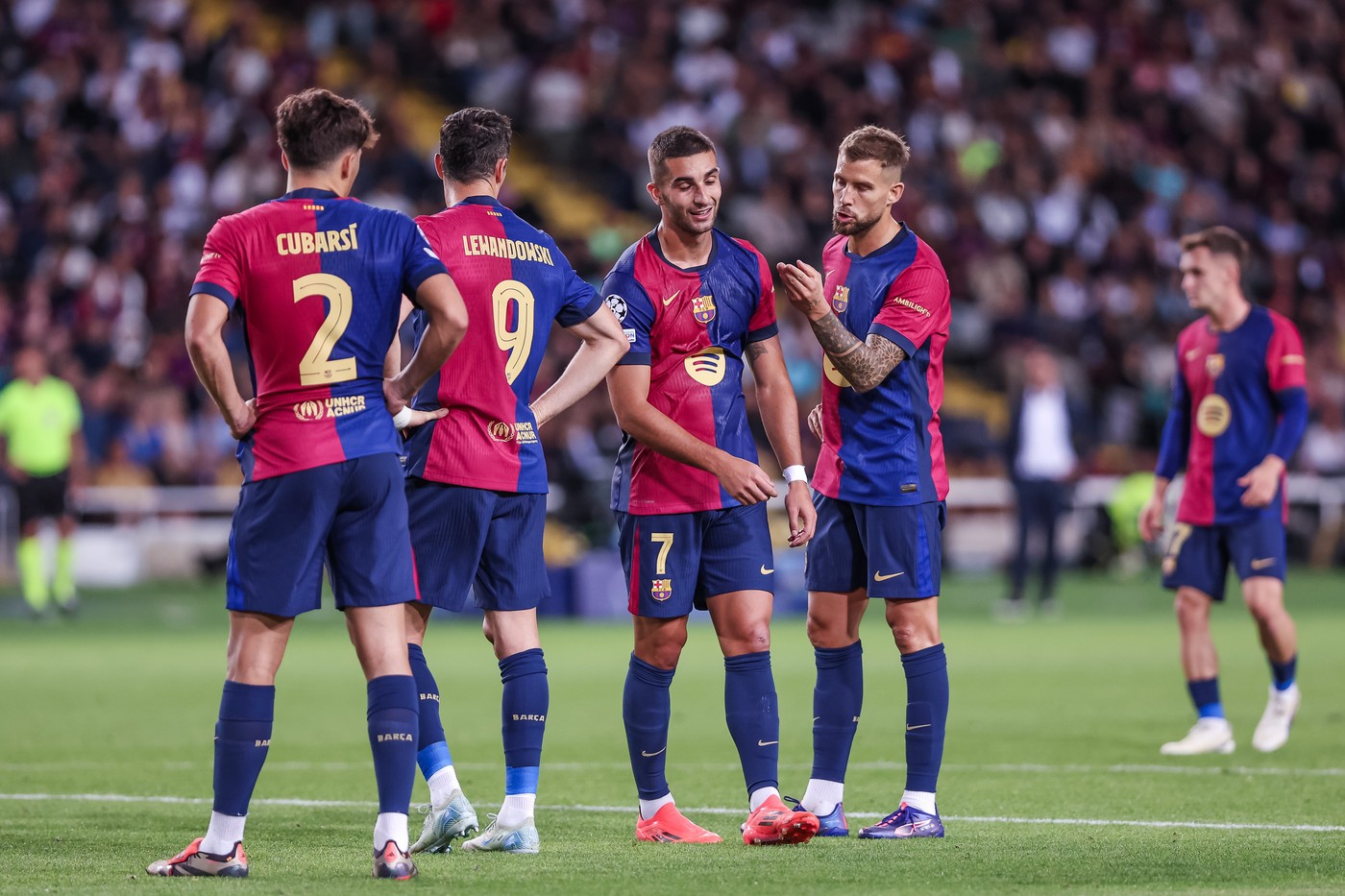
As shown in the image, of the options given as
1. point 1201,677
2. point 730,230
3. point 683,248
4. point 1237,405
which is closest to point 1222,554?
point 1201,677

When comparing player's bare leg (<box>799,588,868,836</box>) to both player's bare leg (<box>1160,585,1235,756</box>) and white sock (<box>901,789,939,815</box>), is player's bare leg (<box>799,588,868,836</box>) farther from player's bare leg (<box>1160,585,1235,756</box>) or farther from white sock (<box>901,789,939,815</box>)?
player's bare leg (<box>1160,585,1235,756</box>)

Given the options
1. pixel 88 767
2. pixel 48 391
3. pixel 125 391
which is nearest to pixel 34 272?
pixel 125 391

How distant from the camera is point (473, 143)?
6688mm

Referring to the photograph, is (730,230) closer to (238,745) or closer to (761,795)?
(761,795)

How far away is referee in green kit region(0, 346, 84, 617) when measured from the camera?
61.5ft

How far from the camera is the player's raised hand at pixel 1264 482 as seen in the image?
9.67 metres

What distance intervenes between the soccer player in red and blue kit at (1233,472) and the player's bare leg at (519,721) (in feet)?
14.2

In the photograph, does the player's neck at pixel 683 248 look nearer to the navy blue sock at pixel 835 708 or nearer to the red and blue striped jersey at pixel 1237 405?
the navy blue sock at pixel 835 708

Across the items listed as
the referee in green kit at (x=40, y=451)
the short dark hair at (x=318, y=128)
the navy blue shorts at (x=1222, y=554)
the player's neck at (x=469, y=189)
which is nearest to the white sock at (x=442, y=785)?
the player's neck at (x=469, y=189)

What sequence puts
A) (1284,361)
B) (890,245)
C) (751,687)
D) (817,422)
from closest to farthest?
(751,687), (890,245), (817,422), (1284,361)

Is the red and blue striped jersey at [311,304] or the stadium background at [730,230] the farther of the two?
the stadium background at [730,230]

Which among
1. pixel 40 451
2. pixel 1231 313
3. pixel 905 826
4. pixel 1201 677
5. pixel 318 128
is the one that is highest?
pixel 318 128

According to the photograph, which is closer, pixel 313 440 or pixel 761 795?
pixel 313 440

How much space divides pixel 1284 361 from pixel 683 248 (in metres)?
4.32
